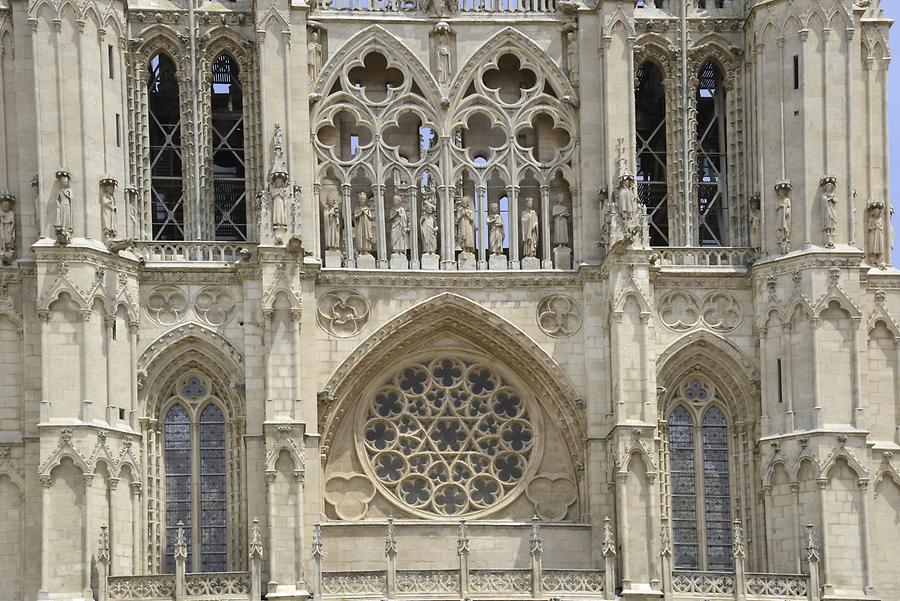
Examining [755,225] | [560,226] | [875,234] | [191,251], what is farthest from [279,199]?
[875,234]

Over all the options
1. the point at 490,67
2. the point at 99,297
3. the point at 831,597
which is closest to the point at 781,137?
the point at 490,67

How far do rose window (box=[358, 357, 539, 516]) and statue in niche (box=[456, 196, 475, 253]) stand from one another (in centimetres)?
216

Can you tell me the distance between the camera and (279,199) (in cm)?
4738

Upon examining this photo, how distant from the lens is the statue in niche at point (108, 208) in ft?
154

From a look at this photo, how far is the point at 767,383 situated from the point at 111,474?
481 inches

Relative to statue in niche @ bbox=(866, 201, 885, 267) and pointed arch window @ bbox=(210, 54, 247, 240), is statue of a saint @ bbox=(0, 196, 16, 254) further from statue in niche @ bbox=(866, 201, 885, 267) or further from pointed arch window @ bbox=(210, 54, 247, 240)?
statue in niche @ bbox=(866, 201, 885, 267)

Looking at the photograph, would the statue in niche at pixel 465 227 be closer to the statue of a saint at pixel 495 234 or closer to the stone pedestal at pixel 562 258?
the statue of a saint at pixel 495 234

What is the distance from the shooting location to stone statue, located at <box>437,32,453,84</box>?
49.4 meters

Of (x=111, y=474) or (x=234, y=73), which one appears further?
(x=234, y=73)

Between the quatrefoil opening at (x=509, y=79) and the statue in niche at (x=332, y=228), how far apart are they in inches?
157

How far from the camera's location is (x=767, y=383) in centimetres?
4825

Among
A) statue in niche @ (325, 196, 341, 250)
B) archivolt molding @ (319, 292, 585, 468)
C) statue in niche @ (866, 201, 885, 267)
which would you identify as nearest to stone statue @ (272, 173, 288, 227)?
statue in niche @ (325, 196, 341, 250)

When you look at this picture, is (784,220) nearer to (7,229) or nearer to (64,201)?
(64,201)

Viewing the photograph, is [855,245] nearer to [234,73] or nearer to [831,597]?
[831,597]
